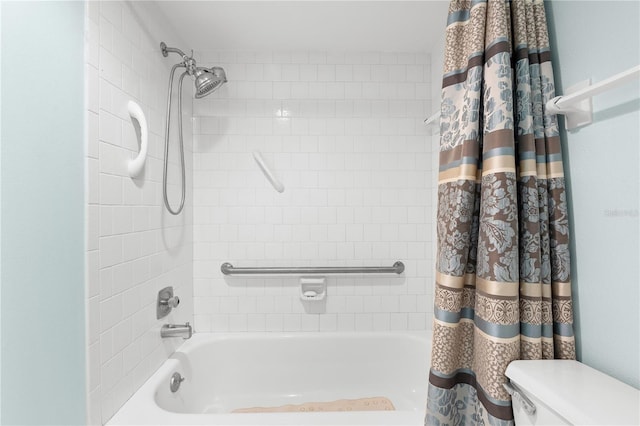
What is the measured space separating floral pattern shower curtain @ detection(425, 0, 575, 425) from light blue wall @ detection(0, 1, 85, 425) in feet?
3.63

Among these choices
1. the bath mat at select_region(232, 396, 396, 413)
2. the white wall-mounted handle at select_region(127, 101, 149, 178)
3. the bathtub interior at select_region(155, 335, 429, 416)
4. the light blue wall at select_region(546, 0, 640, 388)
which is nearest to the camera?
the light blue wall at select_region(546, 0, 640, 388)

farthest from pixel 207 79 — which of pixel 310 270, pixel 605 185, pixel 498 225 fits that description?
pixel 605 185

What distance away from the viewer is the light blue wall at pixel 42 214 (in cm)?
83

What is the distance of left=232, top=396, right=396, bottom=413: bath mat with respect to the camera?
1.77m

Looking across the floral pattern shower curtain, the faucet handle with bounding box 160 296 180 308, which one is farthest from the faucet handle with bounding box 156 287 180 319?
the floral pattern shower curtain

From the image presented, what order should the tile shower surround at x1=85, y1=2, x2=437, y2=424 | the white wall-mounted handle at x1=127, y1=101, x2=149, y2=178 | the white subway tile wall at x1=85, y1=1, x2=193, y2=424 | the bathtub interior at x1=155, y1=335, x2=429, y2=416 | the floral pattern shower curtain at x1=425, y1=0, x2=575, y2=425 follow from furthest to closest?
the tile shower surround at x1=85, y1=2, x2=437, y2=424, the bathtub interior at x1=155, y1=335, x2=429, y2=416, the white wall-mounted handle at x1=127, y1=101, x2=149, y2=178, the white subway tile wall at x1=85, y1=1, x2=193, y2=424, the floral pattern shower curtain at x1=425, y1=0, x2=575, y2=425

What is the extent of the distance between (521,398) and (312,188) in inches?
56.1

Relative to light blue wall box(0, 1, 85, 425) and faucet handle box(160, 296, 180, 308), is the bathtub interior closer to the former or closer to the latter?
faucet handle box(160, 296, 180, 308)

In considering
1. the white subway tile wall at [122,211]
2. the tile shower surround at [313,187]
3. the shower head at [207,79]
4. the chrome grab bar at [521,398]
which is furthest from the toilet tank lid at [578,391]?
the shower head at [207,79]

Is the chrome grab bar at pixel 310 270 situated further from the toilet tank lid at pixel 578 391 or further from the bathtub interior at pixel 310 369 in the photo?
the toilet tank lid at pixel 578 391

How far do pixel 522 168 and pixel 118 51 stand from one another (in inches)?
56.3

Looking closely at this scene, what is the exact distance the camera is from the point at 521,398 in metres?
0.88

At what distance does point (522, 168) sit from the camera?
3.27 ft

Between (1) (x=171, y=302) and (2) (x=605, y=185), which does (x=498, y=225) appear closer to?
(2) (x=605, y=185)
